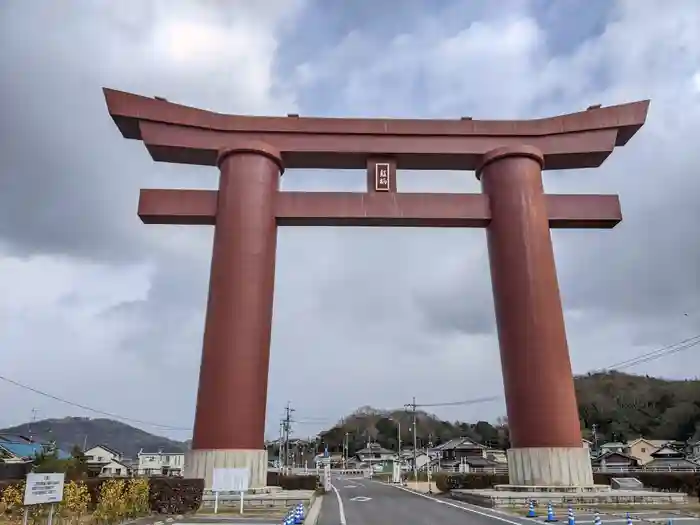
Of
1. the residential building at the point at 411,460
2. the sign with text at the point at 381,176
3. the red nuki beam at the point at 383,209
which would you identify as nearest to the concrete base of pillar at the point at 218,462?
the red nuki beam at the point at 383,209

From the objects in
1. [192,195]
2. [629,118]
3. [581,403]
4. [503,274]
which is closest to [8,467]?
[192,195]

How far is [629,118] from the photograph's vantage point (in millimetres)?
19875

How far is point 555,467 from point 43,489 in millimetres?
13143

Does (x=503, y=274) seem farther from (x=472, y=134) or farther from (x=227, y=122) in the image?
(x=227, y=122)

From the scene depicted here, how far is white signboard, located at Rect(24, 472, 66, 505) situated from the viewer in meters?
8.30

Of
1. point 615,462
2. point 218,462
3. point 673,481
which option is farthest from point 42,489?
point 615,462

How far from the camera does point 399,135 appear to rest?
→ 789 inches

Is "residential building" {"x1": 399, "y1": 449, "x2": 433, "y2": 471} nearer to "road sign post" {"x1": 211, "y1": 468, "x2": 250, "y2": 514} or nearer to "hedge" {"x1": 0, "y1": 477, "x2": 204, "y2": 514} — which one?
"road sign post" {"x1": 211, "y1": 468, "x2": 250, "y2": 514}

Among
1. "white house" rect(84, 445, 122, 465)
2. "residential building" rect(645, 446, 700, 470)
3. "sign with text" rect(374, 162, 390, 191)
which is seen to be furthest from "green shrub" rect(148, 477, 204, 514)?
"white house" rect(84, 445, 122, 465)

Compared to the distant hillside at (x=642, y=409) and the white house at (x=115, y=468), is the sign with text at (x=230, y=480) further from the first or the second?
the distant hillside at (x=642, y=409)

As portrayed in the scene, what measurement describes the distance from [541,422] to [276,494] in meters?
7.81

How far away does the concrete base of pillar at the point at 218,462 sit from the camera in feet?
51.9

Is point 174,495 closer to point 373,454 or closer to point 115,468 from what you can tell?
point 115,468

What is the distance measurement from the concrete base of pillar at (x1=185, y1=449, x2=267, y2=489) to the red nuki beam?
24.3ft
